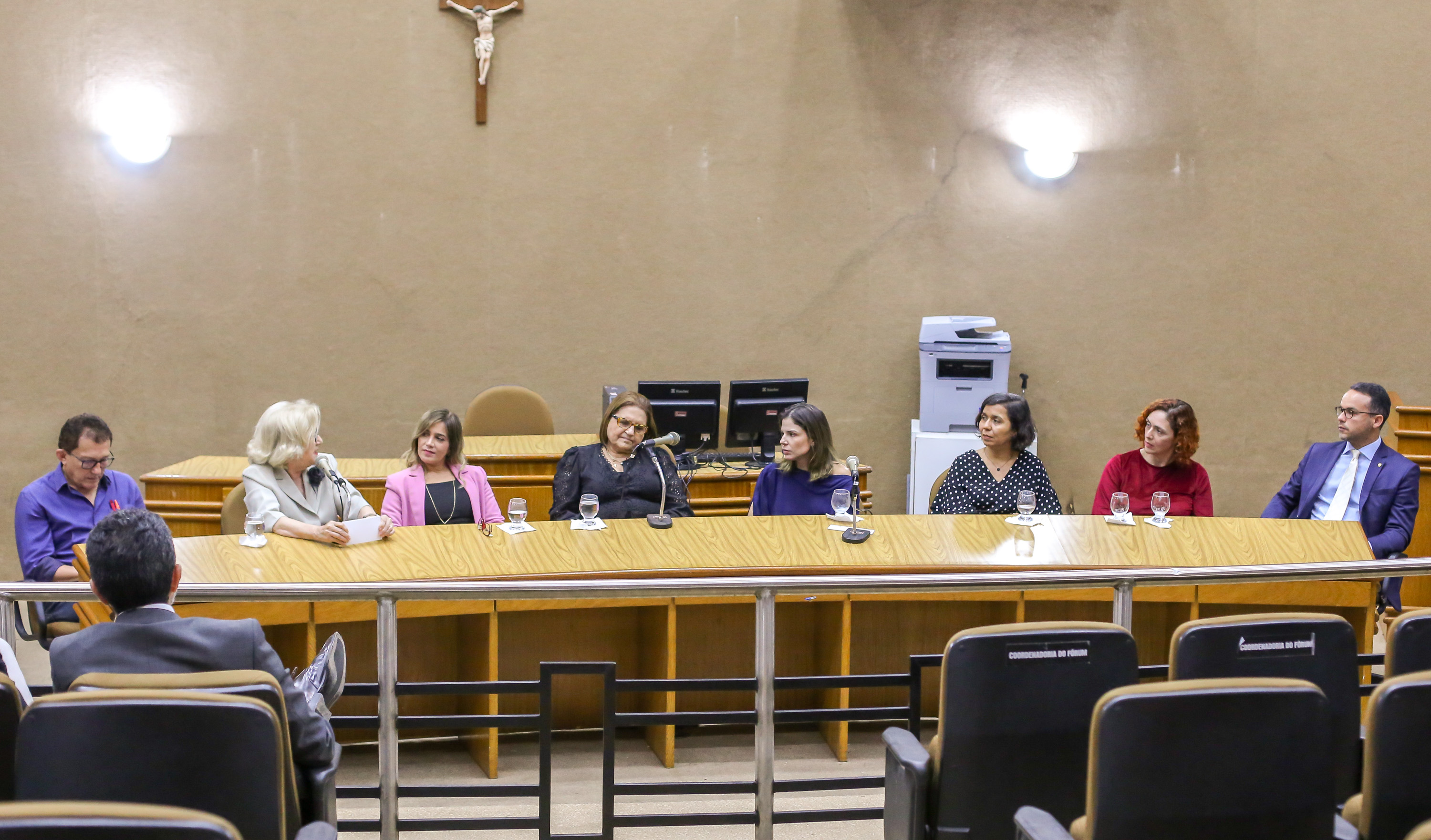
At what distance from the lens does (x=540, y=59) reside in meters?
6.64

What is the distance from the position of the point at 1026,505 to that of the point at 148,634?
2781mm

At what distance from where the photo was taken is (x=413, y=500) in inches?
168

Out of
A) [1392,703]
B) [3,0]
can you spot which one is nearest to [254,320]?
[3,0]

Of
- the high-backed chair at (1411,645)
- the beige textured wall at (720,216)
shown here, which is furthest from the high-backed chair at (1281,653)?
the beige textured wall at (720,216)

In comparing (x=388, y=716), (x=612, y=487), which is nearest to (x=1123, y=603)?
(x=388, y=716)

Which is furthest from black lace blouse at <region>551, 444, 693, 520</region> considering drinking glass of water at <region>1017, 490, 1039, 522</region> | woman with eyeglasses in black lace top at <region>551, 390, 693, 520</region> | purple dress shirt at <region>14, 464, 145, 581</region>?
purple dress shirt at <region>14, 464, 145, 581</region>

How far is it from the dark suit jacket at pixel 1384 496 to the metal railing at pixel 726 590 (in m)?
1.72

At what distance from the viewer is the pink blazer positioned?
14.0ft

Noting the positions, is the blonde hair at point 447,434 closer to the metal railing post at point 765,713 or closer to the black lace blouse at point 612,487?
the black lace blouse at point 612,487

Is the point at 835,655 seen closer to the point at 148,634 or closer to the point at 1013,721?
the point at 1013,721

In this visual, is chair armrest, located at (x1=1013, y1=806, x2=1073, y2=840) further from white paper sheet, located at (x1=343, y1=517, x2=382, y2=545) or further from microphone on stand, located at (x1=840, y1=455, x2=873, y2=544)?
white paper sheet, located at (x1=343, y1=517, x2=382, y2=545)

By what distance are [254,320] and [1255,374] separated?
5.77 metres

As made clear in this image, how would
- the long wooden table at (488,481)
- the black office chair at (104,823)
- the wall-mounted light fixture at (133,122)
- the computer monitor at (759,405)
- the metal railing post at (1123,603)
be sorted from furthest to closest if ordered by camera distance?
the wall-mounted light fixture at (133,122), the computer monitor at (759,405), the long wooden table at (488,481), the metal railing post at (1123,603), the black office chair at (104,823)

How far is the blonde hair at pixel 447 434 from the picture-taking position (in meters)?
4.28
